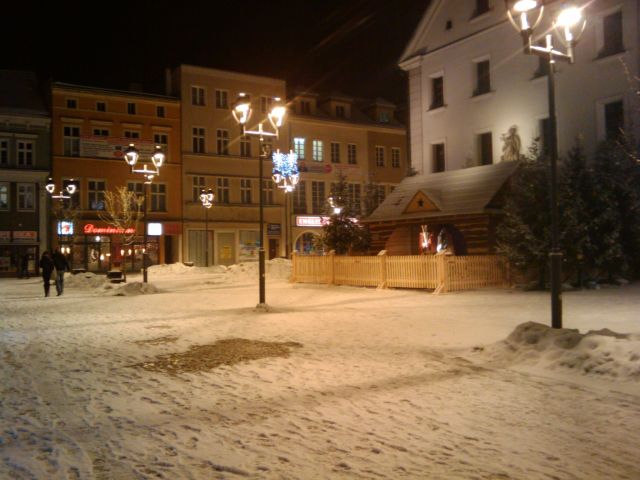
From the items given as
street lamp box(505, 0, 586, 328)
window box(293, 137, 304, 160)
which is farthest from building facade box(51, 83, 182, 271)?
street lamp box(505, 0, 586, 328)

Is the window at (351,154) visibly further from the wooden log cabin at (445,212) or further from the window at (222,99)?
the wooden log cabin at (445,212)

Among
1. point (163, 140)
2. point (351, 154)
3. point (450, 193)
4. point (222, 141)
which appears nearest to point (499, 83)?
point (450, 193)

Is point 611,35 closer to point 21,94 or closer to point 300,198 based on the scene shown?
point 300,198

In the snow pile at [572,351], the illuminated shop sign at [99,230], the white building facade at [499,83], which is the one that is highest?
the white building facade at [499,83]

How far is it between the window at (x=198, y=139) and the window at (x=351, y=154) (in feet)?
45.0

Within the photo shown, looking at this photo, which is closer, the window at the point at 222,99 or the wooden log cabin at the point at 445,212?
the wooden log cabin at the point at 445,212

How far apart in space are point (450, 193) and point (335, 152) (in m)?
32.1

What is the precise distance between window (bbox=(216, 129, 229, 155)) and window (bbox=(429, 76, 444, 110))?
82.4 feet

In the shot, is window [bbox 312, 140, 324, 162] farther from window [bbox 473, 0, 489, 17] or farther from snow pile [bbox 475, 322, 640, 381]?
snow pile [bbox 475, 322, 640, 381]

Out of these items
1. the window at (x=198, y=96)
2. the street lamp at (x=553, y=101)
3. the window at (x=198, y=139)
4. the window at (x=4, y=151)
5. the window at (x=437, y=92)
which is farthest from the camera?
the window at (x=198, y=139)

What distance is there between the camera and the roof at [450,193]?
23.5 m

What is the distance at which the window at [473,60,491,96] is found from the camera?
28.1 meters

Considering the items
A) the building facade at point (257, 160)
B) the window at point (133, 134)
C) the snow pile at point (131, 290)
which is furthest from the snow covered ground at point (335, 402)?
the window at point (133, 134)

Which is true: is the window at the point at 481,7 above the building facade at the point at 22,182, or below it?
above
